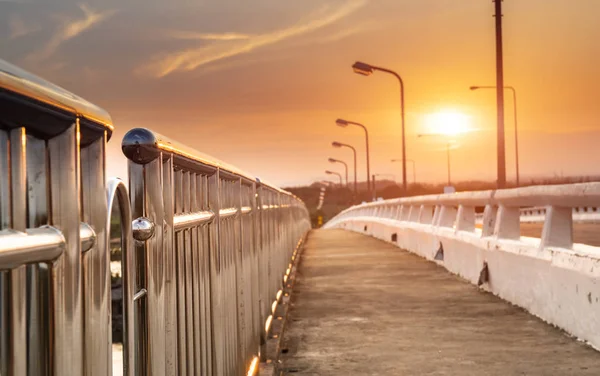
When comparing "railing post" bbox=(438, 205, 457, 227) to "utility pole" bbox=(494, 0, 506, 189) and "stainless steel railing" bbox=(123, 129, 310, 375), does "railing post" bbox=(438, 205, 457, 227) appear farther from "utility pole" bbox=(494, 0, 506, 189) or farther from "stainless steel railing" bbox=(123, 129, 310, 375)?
"stainless steel railing" bbox=(123, 129, 310, 375)

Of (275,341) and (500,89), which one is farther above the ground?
(500,89)

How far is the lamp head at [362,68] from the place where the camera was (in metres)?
39.1

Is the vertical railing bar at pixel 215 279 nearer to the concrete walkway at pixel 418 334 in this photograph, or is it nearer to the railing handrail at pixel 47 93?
the railing handrail at pixel 47 93

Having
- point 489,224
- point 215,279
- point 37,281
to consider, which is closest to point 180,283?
point 215,279

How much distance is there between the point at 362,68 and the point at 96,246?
122ft

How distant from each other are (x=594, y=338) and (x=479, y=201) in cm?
566

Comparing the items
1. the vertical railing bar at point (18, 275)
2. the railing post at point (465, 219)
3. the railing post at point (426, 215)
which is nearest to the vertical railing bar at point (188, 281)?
the vertical railing bar at point (18, 275)

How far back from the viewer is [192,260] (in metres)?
4.25

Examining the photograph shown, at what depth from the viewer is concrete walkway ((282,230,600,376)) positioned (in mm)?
7527

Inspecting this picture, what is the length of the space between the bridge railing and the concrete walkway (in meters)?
0.18

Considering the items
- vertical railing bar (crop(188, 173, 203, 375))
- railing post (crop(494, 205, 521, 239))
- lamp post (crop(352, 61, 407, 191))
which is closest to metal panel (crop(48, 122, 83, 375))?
vertical railing bar (crop(188, 173, 203, 375))

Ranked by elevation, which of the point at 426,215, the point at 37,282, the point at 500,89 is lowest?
the point at 426,215

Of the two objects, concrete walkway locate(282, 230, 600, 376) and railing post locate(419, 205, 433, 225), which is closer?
concrete walkway locate(282, 230, 600, 376)

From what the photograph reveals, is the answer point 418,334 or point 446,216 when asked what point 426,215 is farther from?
point 418,334
